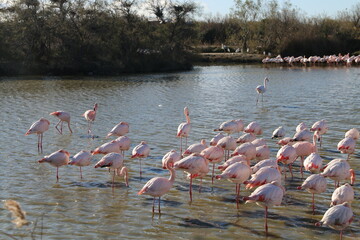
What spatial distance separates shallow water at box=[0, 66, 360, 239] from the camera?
17.9 feet

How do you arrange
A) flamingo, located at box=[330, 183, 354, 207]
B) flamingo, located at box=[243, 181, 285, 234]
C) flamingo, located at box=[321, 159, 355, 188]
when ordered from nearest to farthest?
flamingo, located at box=[243, 181, 285, 234] < flamingo, located at box=[330, 183, 354, 207] < flamingo, located at box=[321, 159, 355, 188]

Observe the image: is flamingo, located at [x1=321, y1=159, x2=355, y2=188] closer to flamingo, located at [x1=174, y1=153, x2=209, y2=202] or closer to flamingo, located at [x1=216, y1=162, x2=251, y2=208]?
flamingo, located at [x1=216, y1=162, x2=251, y2=208]

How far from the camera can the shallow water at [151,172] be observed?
545cm

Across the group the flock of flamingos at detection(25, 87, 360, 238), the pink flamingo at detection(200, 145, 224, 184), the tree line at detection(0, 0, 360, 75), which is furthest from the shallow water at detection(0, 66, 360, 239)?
the tree line at detection(0, 0, 360, 75)

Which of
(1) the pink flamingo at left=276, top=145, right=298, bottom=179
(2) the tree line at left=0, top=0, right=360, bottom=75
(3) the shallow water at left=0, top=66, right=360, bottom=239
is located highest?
(2) the tree line at left=0, top=0, right=360, bottom=75

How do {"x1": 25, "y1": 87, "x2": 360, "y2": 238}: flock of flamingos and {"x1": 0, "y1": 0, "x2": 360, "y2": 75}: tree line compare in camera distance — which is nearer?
{"x1": 25, "y1": 87, "x2": 360, "y2": 238}: flock of flamingos

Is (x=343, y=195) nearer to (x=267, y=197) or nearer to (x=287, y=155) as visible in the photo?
(x=267, y=197)

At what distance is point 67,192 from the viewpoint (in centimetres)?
675

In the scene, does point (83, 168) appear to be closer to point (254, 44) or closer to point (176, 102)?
point (176, 102)

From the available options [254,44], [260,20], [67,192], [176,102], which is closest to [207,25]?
[260,20]

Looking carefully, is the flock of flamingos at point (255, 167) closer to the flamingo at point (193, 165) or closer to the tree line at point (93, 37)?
the flamingo at point (193, 165)

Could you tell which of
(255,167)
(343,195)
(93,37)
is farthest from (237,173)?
(93,37)

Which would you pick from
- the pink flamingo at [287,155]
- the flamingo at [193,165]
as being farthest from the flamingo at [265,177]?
the pink flamingo at [287,155]

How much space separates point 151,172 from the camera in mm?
7719
